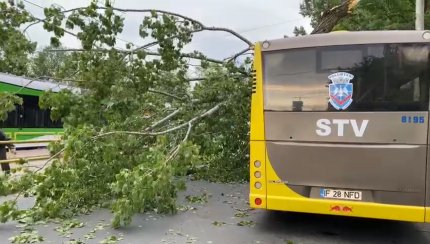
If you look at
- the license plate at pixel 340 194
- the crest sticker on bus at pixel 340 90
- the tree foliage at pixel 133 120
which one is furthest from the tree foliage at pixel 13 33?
the license plate at pixel 340 194

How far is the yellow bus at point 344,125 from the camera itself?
18.2 feet

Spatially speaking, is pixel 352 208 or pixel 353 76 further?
pixel 353 76

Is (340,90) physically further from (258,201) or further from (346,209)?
(258,201)

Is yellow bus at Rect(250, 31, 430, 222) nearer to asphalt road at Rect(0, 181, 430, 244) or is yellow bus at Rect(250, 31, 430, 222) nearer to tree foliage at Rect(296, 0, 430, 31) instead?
asphalt road at Rect(0, 181, 430, 244)

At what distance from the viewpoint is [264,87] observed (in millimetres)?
6211

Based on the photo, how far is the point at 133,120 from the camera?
8.49 m

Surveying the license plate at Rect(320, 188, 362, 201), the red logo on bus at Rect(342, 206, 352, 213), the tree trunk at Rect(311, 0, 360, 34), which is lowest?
the red logo on bus at Rect(342, 206, 352, 213)

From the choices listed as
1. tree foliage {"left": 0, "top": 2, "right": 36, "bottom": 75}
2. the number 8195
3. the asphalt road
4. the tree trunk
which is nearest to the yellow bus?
the number 8195

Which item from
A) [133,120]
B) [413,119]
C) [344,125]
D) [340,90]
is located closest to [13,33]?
[133,120]

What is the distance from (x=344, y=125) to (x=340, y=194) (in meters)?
0.90

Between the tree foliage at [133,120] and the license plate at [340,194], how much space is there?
2.01m

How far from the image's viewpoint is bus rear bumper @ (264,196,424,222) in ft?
17.9

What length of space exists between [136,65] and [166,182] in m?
3.42

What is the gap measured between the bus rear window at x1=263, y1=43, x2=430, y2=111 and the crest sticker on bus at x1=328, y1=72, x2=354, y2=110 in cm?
1
